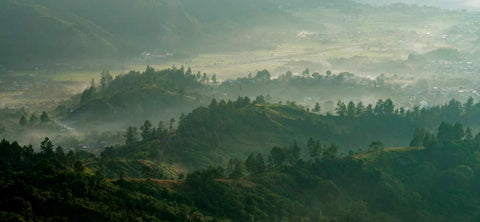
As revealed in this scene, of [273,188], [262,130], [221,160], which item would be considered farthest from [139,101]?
[273,188]

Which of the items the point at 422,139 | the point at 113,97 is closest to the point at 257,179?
the point at 422,139

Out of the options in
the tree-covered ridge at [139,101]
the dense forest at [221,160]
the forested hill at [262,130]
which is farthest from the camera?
the tree-covered ridge at [139,101]

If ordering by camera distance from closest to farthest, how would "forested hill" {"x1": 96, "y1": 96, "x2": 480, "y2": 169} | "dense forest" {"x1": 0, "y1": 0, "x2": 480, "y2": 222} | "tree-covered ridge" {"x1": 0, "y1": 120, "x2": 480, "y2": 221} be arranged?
"tree-covered ridge" {"x1": 0, "y1": 120, "x2": 480, "y2": 221} < "dense forest" {"x1": 0, "y1": 0, "x2": 480, "y2": 222} < "forested hill" {"x1": 96, "y1": 96, "x2": 480, "y2": 169}

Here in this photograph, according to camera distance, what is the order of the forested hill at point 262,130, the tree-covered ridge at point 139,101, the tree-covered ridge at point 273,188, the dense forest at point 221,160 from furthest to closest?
the tree-covered ridge at point 139,101
the forested hill at point 262,130
the dense forest at point 221,160
the tree-covered ridge at point 273,188

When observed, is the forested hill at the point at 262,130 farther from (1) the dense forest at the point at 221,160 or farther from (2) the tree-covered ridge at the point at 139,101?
(2) the tree-covered ridge at the point at 139,101

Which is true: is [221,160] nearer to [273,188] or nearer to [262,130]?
[262,130]

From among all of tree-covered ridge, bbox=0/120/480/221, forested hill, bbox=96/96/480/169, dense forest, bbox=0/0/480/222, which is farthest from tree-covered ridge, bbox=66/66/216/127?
tree-covered ridge, bbox=0/120/480/221

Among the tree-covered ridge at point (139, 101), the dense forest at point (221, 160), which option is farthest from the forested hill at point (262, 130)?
the tree-covered ridge at point (139, 101)

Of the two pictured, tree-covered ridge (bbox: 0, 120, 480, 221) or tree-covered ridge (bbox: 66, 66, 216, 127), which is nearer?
tree-covered ridge (bbox: 0, 120, 480, 221)

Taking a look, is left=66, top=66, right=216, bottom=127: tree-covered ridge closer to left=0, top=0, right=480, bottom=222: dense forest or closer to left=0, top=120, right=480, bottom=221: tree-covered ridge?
left=0, top=0, right=480, bottom=222: dense forest

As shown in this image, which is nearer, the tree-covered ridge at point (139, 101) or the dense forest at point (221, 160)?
the dense forest at point (221, 160)
